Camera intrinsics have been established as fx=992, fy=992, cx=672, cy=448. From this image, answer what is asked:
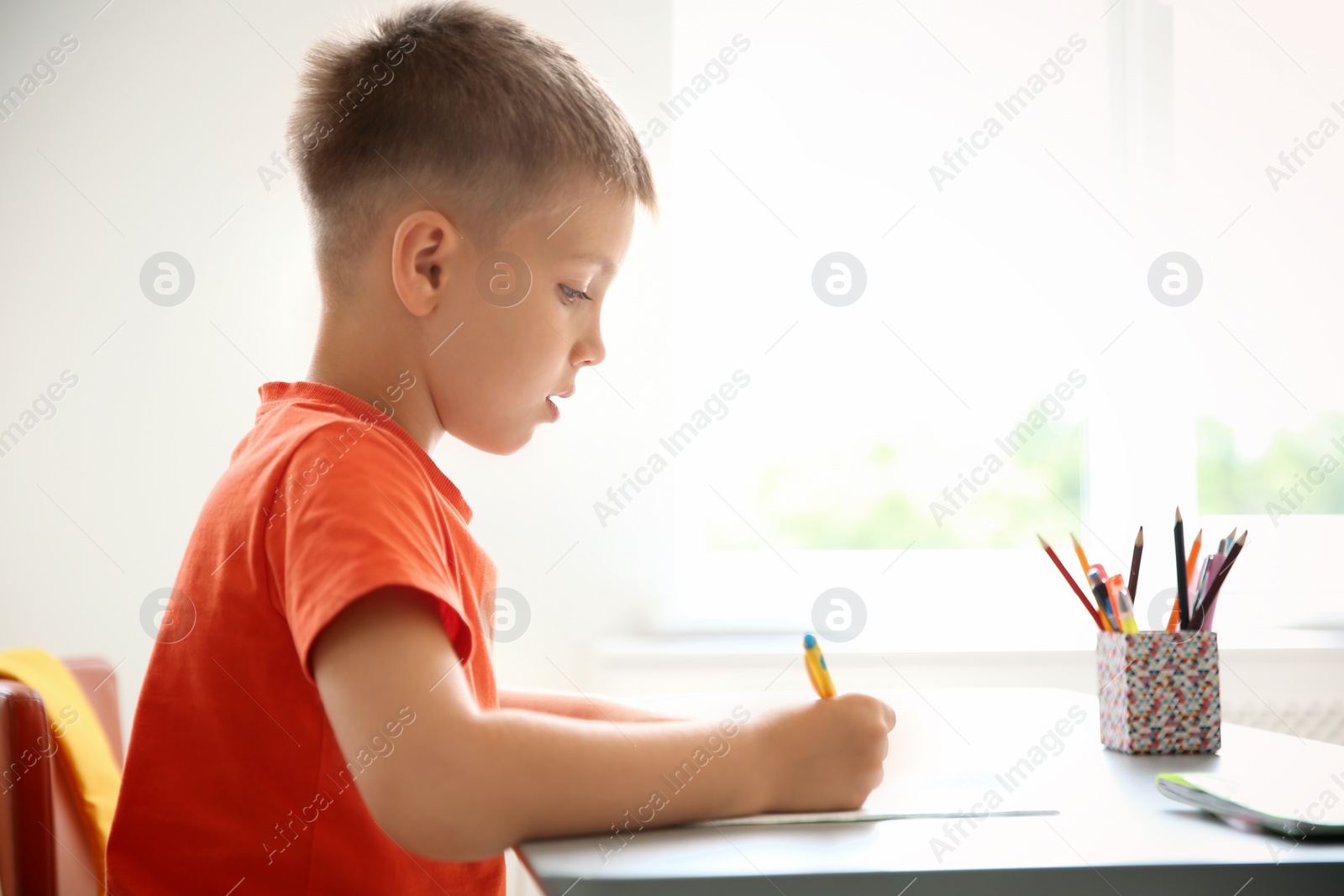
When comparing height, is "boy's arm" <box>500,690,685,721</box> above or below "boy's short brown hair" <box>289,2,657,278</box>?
below

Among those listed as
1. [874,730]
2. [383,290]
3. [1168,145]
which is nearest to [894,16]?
[1168,145]

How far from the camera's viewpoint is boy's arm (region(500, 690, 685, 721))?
2.52 feet

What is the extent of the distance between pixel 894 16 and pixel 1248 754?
163 cm

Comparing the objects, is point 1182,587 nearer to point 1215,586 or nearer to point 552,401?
point 1215,586

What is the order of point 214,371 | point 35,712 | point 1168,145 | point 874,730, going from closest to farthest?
point 874,730
point 35,712
point 214,371
point 1168,145

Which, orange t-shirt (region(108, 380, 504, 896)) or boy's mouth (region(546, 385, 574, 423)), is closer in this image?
orange t-shirt (region(108, 380, 504, 896))

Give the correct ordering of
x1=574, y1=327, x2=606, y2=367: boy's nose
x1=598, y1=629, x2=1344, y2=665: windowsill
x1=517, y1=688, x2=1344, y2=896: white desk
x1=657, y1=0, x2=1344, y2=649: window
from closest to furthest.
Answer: x1=517, y1=688, x2=1344, y2=896: white desk → x1=574, y1=327, x2=606, y2=367: boy's nose → x1=598, y1=629, x2=1344, y2=665: windowsill → x1=657, y1=0, x2=1344, y2=649: window

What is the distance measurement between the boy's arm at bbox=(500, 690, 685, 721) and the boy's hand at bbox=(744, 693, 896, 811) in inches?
8.2

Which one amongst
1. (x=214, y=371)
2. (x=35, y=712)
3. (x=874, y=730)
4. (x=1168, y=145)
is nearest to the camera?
(x=874, y=730)

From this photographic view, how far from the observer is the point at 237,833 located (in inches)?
22.2

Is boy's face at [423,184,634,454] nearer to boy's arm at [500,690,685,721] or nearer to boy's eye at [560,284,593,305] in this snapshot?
boy's eye at [560,284,593,305]

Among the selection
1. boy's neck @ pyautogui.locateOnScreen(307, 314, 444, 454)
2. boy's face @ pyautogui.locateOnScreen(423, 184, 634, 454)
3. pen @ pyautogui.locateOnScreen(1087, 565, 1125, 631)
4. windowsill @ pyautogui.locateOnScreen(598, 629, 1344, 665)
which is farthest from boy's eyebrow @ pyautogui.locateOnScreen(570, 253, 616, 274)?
windowsill @ pyautogui.locateOnScreen(598, 629, 1344, 665)

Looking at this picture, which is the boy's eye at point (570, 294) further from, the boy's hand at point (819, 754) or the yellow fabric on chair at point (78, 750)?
the yellow fabric on chair at point (78, 750)

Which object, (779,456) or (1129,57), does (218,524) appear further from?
(1129,57)
